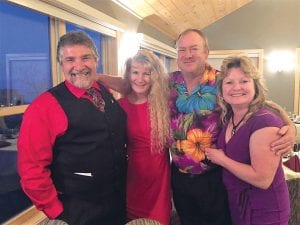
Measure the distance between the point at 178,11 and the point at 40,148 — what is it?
387 centimetres

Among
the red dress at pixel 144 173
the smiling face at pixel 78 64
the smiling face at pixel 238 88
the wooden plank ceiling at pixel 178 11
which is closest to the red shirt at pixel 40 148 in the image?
the smiling face at pixel 78 64

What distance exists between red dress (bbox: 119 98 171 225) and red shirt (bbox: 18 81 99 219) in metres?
0.48

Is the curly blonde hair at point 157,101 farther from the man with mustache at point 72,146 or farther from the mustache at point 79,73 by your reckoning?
the mustache at point 79,73

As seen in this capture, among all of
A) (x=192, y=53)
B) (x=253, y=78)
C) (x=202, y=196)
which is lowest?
(x=202, y=196)

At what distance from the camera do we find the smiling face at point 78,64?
1422 millimetres

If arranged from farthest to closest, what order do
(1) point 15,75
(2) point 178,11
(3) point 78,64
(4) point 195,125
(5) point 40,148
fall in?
(2) point 178,11, (1) point 15,75, (4) point 195,125, (3) point 78,64, (5) point 40,148

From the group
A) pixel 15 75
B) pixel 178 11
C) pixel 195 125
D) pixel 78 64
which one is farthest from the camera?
pixel 178 11

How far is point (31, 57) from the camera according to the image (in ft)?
6.89

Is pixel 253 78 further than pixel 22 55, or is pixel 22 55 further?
pixel 22 55

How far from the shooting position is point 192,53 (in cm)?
180

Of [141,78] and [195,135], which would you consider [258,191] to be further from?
[141,78]

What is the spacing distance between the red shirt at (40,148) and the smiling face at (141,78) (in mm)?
521

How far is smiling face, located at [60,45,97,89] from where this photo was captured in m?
1.42

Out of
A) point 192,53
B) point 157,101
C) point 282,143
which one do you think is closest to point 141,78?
point 157,101
